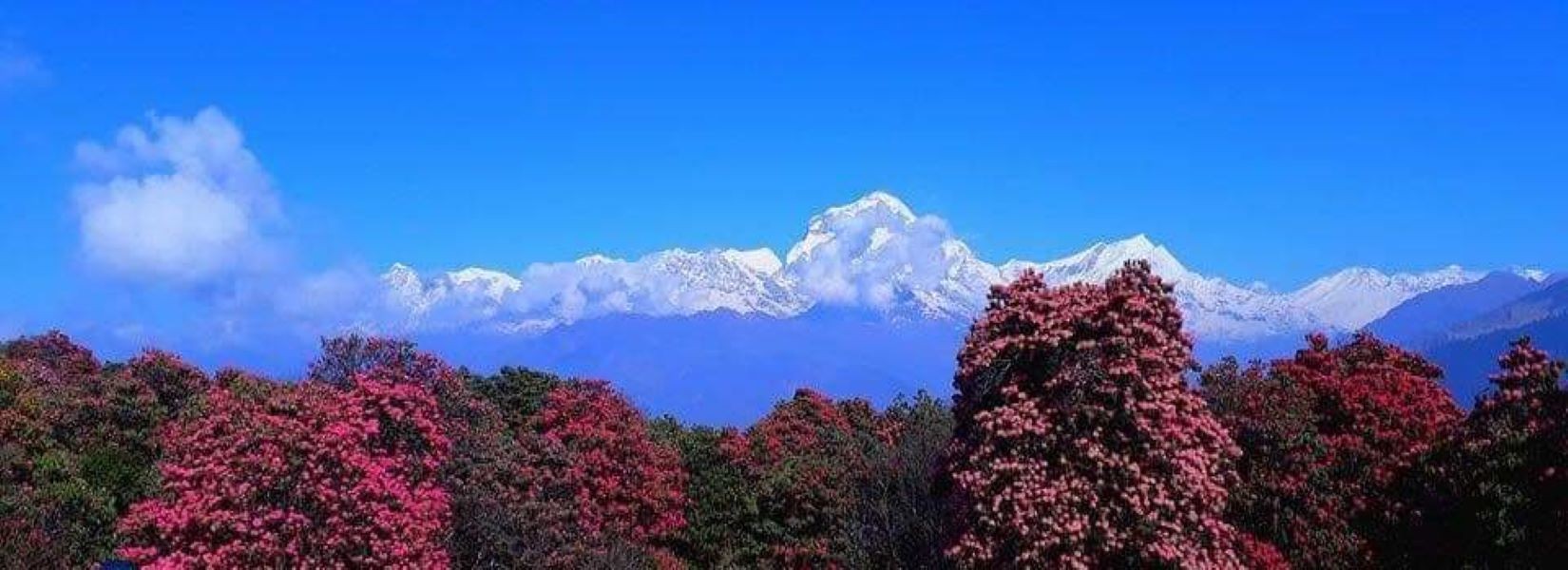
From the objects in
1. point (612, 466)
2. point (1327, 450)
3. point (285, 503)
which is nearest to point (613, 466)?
point (612, 466)

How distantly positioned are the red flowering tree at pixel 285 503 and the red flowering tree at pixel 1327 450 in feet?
67.1

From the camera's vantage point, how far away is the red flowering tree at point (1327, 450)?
3102 cm

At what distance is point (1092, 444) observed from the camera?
2372 centimetres

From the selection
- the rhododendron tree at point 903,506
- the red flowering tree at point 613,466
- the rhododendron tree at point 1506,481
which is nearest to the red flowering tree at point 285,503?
the rhododendron tree at point 903,506

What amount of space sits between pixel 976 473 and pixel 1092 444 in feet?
7.21

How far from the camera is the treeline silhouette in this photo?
24.0 meters

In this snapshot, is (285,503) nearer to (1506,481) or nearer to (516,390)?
(1506,481)

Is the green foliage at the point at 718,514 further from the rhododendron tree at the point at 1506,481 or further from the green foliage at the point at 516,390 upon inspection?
the rhododendron tree at the point at 1506,481

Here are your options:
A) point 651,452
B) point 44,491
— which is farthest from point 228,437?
point 651,452

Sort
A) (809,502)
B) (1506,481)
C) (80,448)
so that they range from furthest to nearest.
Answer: (80,448)
(809,502)
(1506,481)

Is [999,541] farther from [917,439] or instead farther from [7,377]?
[7,377]

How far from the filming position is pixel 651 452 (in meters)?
53.4

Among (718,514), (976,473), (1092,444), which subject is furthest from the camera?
(718,514)

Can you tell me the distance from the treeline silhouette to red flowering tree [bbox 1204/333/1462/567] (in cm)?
7
